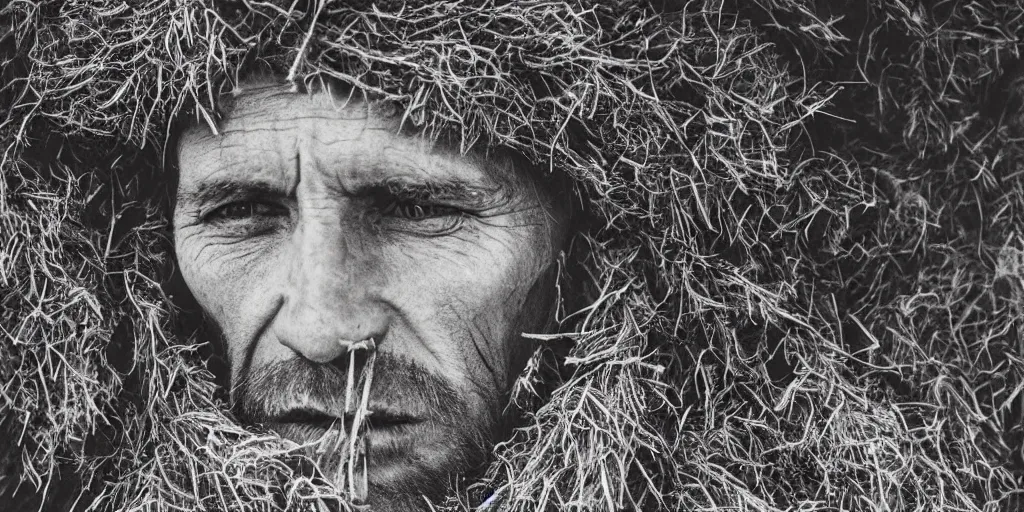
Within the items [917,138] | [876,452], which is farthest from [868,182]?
[876,452]

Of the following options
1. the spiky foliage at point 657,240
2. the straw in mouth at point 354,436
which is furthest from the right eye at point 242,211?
the straw in mouth at point 354,436

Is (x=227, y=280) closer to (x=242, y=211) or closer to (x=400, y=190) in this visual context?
(x=242, y=211)

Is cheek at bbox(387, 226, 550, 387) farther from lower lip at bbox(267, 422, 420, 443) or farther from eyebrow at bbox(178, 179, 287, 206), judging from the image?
eyebrow at bbox(178, 179, 287, 206)

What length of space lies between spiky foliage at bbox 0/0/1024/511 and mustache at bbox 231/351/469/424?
7 cm

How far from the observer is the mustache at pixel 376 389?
138 centimetres

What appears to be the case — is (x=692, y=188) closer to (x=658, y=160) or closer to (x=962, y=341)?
(x=658, y=160)

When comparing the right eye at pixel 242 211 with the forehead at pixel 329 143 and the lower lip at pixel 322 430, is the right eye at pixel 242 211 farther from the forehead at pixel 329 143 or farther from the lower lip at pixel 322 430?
the lower lip at pixel 322 430

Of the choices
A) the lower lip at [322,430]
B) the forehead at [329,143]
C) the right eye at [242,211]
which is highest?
the forehead at [329,143]

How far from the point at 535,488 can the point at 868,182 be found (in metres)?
0.63

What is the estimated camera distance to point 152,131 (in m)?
1.41

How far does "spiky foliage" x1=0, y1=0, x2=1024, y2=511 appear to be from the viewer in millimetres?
1321

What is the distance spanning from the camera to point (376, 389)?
4.54 ft

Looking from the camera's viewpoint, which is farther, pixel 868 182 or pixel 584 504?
pixel 868 182

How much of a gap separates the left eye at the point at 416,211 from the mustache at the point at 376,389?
193 millimetres
